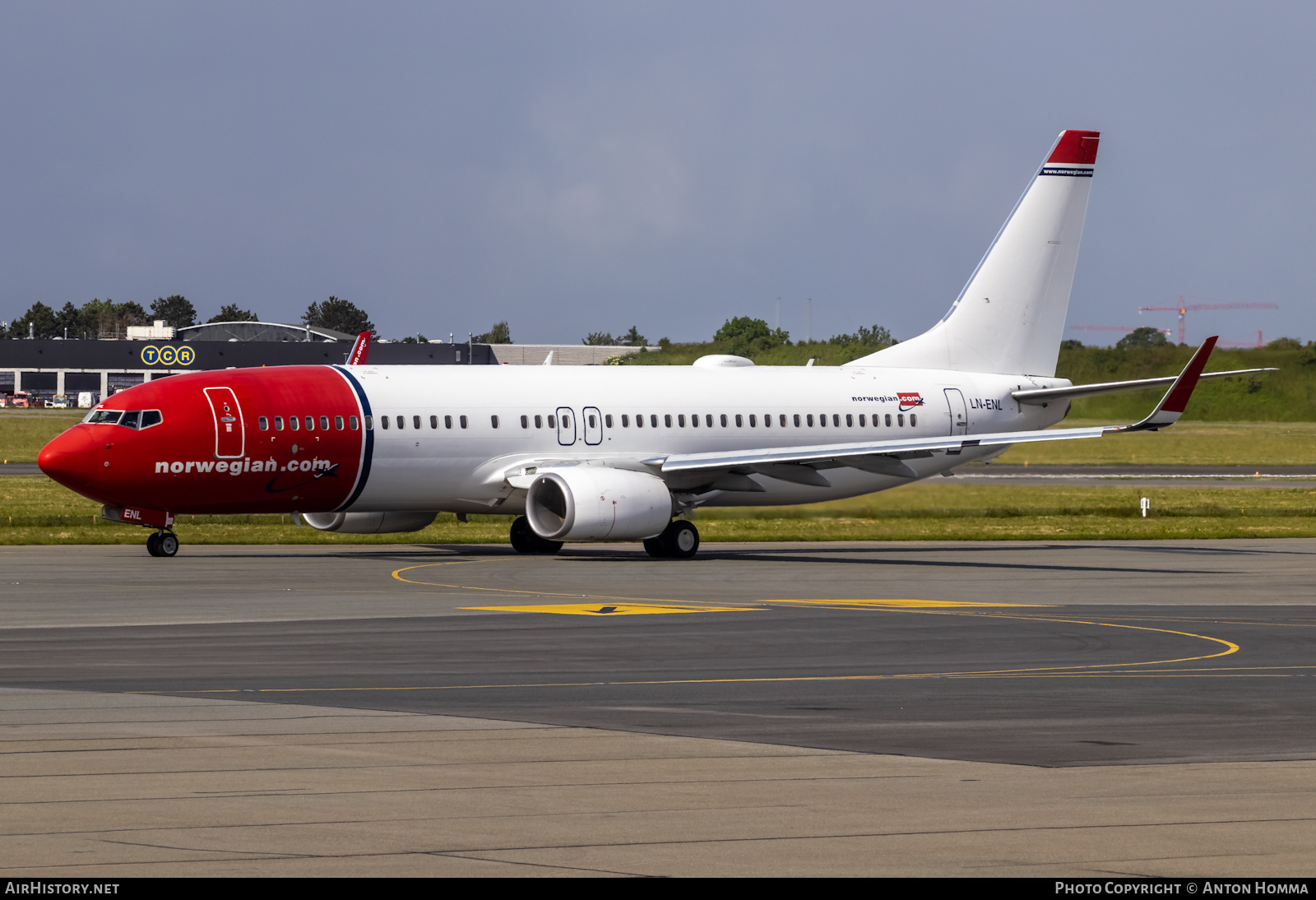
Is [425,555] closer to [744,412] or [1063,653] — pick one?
[744,412]

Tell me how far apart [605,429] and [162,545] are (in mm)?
10500

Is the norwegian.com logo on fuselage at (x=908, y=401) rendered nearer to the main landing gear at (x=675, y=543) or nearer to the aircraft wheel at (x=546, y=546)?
the main landing gear at (x=675, y=543)

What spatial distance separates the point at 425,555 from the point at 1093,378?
40481mm

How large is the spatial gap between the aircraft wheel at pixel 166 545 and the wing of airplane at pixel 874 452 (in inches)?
435

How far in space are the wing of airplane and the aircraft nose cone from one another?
42.1 feet

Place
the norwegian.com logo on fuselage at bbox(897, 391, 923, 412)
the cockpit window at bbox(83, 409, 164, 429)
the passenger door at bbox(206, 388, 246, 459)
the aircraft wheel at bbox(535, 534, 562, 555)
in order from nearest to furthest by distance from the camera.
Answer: the cockpit window at bbox(83, 409, 164, 429) → the passenger door at bbox(206, 388, 246, 459) → the aircraft wheel at bbox(535, 534, 562, 555) → the norwegian.com logo on fuselage at bbox(897, 391, 923, 412)

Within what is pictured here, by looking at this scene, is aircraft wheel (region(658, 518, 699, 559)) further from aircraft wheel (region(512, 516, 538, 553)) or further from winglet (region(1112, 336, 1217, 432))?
winglet (region(1112, 336, 1217, 432))

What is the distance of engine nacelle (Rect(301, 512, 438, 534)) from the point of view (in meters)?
42.0

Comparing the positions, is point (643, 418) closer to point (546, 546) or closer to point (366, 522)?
point (546, 546)

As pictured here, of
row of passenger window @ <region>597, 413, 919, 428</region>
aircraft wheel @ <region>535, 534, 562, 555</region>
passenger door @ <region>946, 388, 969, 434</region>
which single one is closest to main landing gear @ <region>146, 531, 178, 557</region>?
aircraft wheel @ <region>535, 534, 562, 555</region>

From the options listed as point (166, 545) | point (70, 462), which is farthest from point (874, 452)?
point (70, 462)

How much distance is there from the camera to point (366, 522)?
42125mm

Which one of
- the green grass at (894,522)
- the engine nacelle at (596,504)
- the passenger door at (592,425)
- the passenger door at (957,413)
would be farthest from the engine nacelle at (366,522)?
the passenger door at (957,413)

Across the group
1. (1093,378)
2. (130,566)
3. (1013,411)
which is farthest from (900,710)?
(1093,378)
